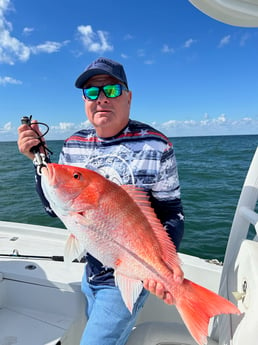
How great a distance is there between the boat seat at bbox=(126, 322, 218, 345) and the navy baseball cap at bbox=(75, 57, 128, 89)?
1.57m

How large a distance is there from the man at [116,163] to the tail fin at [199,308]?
1.45ft

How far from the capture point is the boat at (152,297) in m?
1.32

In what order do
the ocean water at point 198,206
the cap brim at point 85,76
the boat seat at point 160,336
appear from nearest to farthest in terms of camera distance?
1. the cap brim at point 85,76
2. the boat seat at point 160,336
3. the ocean water at point 198,206

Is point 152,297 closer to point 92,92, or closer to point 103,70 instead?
point 92,92

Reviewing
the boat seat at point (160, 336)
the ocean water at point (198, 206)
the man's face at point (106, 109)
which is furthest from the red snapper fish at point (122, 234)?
the ocean water at point (198, 206)

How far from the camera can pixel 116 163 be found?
1.73 metres

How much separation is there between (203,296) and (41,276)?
1331 millimetres

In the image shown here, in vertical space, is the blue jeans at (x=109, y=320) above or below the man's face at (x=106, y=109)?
below

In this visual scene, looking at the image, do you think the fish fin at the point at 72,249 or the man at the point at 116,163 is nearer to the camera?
the fish fin at the point at 72,249

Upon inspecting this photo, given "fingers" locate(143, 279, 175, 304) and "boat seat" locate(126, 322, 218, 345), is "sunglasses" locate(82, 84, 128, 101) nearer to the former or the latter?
"fingers" locate(143, 279, 175, 304)

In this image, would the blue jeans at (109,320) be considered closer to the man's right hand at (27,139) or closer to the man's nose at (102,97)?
the man's right hand at (27,139)

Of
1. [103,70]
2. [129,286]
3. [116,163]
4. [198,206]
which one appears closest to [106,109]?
[103,70]

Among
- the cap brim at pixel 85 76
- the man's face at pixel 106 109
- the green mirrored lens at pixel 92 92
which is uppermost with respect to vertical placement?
the cap brim at pixel 85 76

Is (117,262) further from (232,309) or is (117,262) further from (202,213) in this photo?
(202,213)
